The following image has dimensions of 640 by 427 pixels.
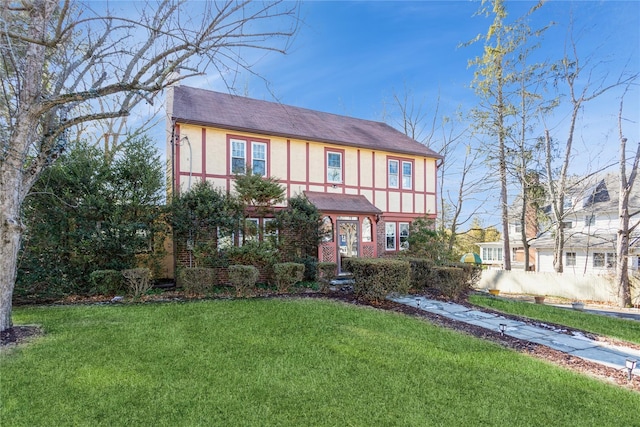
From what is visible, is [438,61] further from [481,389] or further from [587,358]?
[481,389]

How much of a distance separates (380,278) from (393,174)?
8551mm

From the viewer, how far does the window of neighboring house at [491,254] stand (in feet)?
103

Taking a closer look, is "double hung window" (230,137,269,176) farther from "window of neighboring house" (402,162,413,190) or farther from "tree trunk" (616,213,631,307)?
"tree trunk" (616,213,631,307)

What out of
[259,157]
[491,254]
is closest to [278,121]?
[259,157]

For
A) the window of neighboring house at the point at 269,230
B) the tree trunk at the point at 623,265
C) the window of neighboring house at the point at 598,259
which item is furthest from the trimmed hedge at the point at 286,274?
the window of neighboring house at the point at 598,259

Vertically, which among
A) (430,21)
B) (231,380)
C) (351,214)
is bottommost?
(231,380)

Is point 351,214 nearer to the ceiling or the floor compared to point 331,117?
nearer to the floor

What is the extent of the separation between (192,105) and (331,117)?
267 inches

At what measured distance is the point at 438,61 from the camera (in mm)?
16062

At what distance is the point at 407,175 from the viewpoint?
616 inches

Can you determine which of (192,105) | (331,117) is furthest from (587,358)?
(331,117)

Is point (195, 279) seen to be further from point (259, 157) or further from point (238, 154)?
point (259, 157)

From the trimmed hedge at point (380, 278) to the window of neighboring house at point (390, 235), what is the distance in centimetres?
702

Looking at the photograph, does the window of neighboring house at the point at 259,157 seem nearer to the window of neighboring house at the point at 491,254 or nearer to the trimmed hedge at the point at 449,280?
the trimmed hedge at the point at 449,280
